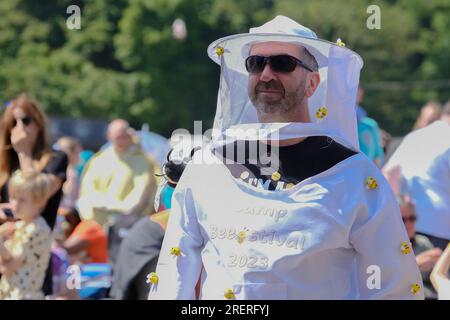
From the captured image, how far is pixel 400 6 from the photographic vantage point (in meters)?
79.4

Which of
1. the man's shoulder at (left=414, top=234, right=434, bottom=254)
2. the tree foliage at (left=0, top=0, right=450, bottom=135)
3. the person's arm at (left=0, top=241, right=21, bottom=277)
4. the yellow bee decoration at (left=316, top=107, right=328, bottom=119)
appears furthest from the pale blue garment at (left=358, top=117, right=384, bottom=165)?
the tree foliage at (left=0, top=0, right=450, bottom=135)

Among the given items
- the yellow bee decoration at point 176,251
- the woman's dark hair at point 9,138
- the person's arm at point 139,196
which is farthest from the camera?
the person's arm at point 139,196

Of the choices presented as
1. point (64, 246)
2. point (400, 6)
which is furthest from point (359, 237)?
point (400, 6)

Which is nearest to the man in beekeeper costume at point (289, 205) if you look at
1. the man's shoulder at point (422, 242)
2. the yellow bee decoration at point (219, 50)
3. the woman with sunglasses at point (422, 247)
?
the yellow bee decoration at point (219, 50)

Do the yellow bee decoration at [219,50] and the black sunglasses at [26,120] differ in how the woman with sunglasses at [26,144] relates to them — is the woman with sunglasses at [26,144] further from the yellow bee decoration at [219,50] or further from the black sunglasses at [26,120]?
the yellow bee decoration at [219,50]

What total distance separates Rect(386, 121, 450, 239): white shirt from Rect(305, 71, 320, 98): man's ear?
9.65 ft

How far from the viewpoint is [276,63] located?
3.72 m

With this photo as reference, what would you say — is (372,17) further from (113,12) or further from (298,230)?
(113,12)

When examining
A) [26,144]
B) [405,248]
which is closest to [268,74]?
[405,248]

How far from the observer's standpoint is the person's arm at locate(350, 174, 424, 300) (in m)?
3.49

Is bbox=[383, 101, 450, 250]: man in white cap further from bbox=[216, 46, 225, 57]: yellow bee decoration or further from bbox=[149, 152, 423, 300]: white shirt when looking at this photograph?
bbox=[149, 152, 423, 300]: white shirt

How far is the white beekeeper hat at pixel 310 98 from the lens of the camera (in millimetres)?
3672

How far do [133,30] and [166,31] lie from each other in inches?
74.5

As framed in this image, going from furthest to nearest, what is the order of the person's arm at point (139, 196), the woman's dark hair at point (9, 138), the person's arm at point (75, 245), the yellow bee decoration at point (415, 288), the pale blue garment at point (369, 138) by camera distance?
the person's arm at point (139, 196) < the person's arm at point (75, 245) < the pale blue garment at point (369, 138) < the woman's dark hair at point (9, 138) < the yellow bee decoration at point (415, 288)
